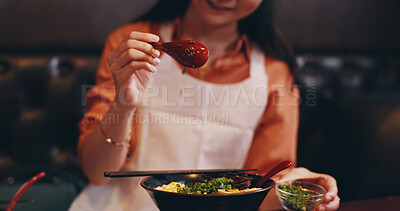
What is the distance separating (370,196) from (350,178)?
122 millimetres

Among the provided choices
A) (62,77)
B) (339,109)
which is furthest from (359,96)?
(62,77)

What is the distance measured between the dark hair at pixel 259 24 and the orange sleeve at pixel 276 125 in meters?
0.05

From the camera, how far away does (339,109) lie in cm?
171

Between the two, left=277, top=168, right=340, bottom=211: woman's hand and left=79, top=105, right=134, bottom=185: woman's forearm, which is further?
left=79, top=105, right=134, bottom=185: woman's forearm

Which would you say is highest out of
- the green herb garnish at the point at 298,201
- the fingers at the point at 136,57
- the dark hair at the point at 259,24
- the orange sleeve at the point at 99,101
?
the dark hair at the point at 259,24

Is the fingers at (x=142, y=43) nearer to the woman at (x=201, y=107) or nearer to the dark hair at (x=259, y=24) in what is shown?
the woman at (x=201, y=107)

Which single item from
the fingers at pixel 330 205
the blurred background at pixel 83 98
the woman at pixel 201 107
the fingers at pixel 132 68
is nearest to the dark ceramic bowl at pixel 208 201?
the fingers at pixel 330 205

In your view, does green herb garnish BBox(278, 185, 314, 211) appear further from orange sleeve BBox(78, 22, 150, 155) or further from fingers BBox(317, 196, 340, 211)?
orange sleeve BBox(78, 22, 150, 155)

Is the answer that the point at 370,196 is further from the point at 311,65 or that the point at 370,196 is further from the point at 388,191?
the point at 311,65

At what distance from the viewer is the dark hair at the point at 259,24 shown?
1327 mm

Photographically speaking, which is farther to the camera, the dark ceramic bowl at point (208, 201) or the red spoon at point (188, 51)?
the red spoon at point (188, 51)

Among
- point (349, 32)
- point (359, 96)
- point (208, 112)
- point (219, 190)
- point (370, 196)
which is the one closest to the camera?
point (219, 190)

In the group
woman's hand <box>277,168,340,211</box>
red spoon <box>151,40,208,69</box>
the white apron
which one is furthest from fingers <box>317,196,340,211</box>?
the white apron

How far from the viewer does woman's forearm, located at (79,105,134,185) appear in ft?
3.19
